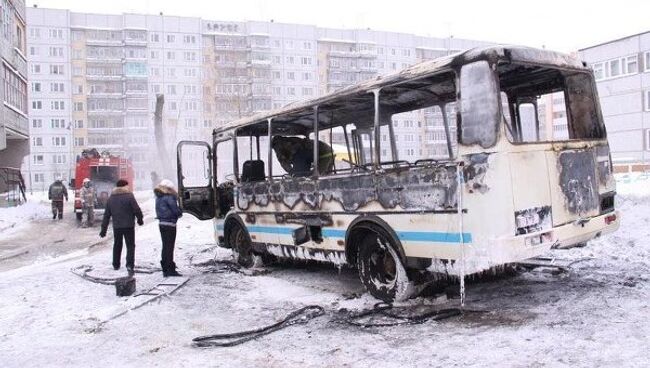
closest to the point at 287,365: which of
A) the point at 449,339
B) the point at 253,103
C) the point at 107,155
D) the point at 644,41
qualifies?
the point at 449,339

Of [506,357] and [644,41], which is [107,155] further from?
[644,41]

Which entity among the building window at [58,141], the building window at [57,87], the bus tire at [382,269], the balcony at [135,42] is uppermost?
the balcony at [135,42]

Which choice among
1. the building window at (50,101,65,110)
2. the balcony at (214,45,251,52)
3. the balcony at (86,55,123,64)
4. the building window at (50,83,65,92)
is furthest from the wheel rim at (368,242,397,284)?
the building window at (50,83,65,92)

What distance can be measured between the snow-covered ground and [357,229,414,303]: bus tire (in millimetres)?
227

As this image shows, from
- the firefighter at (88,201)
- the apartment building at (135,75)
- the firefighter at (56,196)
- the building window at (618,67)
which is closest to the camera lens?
the firefighter at (88,201)

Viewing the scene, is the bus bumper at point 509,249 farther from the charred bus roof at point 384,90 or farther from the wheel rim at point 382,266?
the charred bus roof at point 384,90

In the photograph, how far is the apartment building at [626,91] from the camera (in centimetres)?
3356

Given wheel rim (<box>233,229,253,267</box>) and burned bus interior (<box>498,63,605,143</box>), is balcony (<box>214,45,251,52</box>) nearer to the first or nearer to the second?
wheel rim (<box>233,229,253,267</box>)

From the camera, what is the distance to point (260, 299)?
7.25 m

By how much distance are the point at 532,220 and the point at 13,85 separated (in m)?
29.1

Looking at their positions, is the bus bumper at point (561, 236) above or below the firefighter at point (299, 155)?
below

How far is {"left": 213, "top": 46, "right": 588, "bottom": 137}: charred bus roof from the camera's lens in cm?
548

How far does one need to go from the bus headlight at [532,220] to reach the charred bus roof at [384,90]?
148cm

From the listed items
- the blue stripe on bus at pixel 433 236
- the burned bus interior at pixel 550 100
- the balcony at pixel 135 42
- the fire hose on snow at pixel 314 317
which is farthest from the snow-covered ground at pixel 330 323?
the balcony at pixel 135 42
